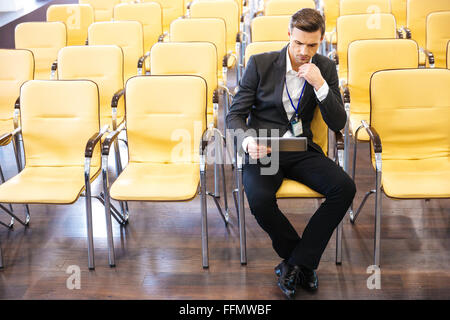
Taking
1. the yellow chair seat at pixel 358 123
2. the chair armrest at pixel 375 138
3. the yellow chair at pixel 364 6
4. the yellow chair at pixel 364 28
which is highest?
the yellow chair at pixel 364 6

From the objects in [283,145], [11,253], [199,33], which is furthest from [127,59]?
[283,145]

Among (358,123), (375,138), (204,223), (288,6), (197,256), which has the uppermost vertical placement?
(288,6)

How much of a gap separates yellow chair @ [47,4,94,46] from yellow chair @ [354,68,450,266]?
367cm

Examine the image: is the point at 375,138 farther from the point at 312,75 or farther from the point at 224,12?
the point at 224,12

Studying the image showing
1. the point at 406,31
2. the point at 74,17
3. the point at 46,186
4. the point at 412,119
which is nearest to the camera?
the point at 46,186

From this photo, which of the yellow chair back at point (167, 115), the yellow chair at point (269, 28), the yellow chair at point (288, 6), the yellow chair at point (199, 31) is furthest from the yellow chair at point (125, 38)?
the yellow chair back at point (167, 115)

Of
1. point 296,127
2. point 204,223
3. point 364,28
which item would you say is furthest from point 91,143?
point 364,28

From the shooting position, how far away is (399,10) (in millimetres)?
5781

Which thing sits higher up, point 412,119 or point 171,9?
point 171,9

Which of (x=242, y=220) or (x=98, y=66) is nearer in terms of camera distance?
(x=242, y=220)

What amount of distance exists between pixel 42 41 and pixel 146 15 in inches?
44.1

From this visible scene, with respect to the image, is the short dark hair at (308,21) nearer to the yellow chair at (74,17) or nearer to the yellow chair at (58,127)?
the yellow chair at (58,127)

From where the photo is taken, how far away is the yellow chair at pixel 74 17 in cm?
568

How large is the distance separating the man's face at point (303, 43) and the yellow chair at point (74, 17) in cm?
363
